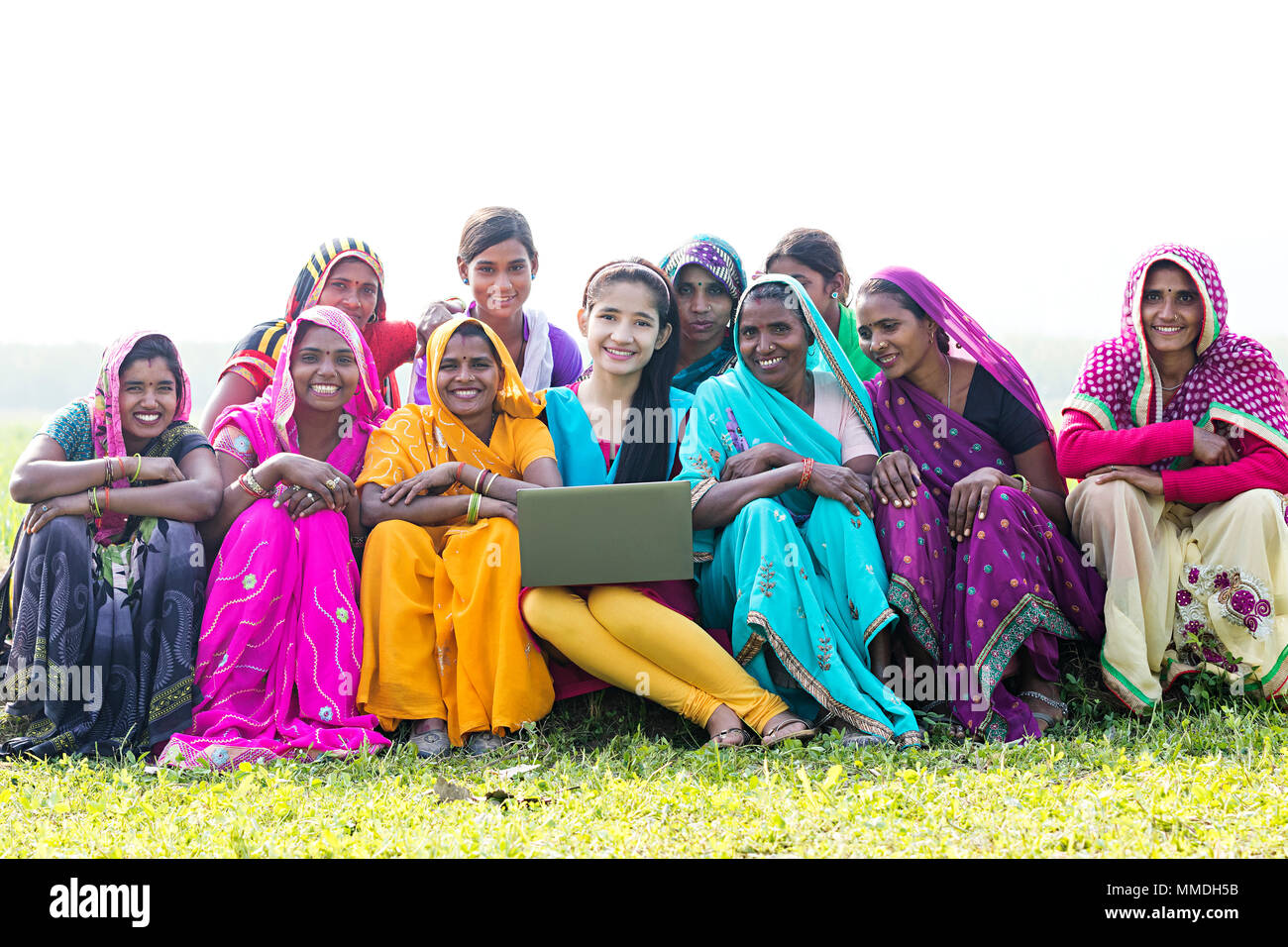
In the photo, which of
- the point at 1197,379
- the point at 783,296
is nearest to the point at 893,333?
the point at 783,296

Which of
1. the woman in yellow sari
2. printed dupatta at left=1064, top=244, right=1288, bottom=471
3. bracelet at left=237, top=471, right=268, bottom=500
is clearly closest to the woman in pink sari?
bracelet at left=237, top=471, right=268, bottom=500

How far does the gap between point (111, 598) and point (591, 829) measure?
8.05ft

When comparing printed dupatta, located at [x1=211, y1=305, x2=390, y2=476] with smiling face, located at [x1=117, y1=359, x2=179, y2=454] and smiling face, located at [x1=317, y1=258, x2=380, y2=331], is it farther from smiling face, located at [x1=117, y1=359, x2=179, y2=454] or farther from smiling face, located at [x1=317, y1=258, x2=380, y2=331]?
smiling face, located at [x1=317, y1=258, x2=380, y2=331]

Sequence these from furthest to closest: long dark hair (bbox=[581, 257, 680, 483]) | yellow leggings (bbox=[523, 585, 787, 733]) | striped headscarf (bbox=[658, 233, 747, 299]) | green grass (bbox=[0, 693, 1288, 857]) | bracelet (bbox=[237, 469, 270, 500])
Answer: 1. striped headscarf (bbox=[658, 233, 747, 299])
2. long dark hair (bbox=[581, 257, 680, 483])
3. bracelet (bbox=[237, 469, 270, 500])
4. yellow leggings (bbox=[523, 585, 787, 733])
5. green grass (bbox=[0, 693, 1288, 857])

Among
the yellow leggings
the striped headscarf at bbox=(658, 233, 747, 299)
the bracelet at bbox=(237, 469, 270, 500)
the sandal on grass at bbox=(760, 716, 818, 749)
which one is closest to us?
the sandal on grass at bbox=(760, 716, 818, 749)

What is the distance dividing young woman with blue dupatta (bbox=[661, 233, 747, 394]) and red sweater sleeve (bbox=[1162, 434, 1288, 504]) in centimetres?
211

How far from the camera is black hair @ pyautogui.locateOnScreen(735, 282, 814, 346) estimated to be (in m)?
4.82

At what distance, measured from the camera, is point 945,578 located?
4469mm

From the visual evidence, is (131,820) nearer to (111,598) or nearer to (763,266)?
(111,598)

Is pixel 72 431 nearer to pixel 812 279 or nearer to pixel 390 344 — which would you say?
pixel 390 344

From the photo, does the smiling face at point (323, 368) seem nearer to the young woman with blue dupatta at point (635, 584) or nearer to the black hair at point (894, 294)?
the young woman with blue dupatta at point (635, 584)

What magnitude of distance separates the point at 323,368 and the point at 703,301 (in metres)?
1.91

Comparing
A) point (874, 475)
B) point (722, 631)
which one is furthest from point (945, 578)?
point (722, 631)

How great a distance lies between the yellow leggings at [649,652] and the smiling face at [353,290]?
2139mm
